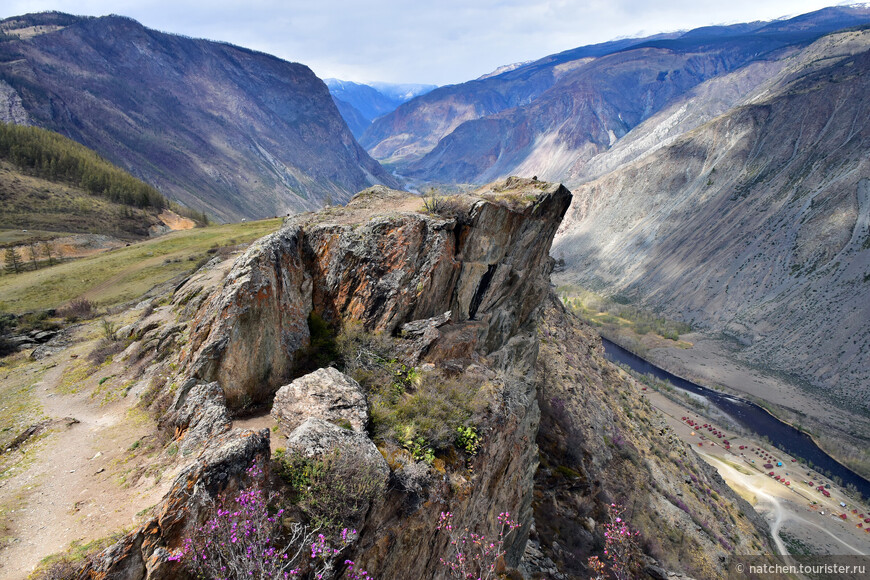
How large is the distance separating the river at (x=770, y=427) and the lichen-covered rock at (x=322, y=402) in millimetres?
61227

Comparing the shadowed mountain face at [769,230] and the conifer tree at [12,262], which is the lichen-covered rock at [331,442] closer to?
the conifer tree at [12,262]

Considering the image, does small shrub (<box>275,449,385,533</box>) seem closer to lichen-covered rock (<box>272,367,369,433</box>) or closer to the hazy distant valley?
the hazy distant valley

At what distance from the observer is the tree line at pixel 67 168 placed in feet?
205

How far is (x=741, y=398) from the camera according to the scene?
6719 centimetres

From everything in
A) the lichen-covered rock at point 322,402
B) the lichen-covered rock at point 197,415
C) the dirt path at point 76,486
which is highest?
the lichen-covered rock at point 322,402

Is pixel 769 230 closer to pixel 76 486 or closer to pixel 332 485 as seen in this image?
pixel 332 485

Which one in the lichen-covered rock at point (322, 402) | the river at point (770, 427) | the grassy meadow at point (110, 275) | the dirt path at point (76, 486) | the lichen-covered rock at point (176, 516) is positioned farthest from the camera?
the river at point (770, 427)

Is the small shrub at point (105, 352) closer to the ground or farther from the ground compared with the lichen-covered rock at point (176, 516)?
closer to the ground

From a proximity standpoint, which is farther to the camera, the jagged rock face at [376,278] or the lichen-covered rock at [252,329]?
the jagged rock face at [376,278]

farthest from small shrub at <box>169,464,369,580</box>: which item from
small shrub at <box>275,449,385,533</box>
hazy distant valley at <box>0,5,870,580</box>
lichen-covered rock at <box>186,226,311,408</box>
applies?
lichen-covered rock at <box>186,226,311,408</box>

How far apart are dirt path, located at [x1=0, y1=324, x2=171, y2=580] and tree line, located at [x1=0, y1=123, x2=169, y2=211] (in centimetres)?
6838

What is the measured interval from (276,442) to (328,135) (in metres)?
Result: 198

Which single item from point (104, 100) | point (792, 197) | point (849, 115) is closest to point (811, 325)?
point (792, 197)

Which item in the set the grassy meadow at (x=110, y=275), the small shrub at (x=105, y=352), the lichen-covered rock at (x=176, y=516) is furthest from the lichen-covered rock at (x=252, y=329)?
the grassy meadow at (x=110, y=275)
